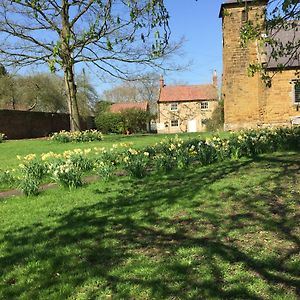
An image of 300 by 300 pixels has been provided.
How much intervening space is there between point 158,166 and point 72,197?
8.43ft

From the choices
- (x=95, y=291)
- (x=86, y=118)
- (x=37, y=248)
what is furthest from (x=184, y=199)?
(x=86, y=118)

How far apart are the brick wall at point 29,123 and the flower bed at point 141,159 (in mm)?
20923

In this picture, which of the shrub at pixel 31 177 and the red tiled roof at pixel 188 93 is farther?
the red tiled roof at pixel 188 93

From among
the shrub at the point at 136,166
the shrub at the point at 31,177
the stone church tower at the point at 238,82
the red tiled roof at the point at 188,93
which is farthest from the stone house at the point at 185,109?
the shrub at the point at 31,177

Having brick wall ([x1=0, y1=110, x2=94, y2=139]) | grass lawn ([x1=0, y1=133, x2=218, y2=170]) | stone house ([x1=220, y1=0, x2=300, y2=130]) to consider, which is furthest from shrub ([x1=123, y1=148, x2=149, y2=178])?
brick wall ([x1=0, y1=110, x2=94, y2=139])

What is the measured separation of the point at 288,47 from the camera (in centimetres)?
823

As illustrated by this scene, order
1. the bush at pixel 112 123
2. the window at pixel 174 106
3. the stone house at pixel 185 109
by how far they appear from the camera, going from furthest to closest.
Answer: the window at pixel 174 106 → the stone house at pixel 185 109 → the bush at pixel 112 123

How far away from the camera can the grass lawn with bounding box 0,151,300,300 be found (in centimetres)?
331

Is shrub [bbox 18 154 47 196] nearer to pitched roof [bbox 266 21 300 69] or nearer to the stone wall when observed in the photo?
pitched roof [bbox 266 21 300 69]

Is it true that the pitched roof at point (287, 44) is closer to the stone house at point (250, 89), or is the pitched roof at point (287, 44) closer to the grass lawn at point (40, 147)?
the stone house at point (250, 89)

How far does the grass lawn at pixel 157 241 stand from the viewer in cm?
331

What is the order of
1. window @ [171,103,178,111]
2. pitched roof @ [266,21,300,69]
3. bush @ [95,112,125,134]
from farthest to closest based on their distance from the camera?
window @ [171,103,178,111] < bush @ [95,112,125,134] < pitched roof @ [266,21,300,69]

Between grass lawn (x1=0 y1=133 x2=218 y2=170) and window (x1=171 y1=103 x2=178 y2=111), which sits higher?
window (x1=171 y1=103 x2=178 y2=111)

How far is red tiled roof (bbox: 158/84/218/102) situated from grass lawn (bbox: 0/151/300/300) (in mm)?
47710
